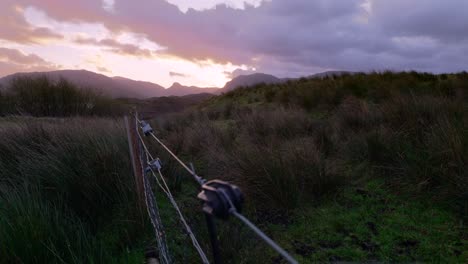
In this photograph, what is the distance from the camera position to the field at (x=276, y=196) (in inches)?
120

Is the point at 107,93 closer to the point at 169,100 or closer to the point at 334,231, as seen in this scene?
the point at 334,231

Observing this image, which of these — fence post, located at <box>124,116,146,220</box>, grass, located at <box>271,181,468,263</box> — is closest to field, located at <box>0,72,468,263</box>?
→ grass, located at <box>271,181,468,263</box>

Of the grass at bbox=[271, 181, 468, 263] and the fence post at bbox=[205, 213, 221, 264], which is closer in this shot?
the fence post at bbox=[205, 213, 221, 264]

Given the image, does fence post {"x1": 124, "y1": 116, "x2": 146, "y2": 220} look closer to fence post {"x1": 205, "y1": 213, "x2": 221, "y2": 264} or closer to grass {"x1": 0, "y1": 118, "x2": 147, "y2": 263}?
grass {"x1": 0, "y1": 118, "x2": 147, "y2": 263}

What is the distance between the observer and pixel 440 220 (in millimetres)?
3688

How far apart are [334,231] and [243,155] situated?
1477 mm

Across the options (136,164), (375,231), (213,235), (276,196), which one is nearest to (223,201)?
(213,235)

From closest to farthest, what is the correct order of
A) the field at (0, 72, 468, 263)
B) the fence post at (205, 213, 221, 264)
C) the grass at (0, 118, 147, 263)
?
1. the fence post at (205, 213, 221, 264)
2. the grass at (0, 118, 147, 263)
3. the field at (0, 72, 468, 263)

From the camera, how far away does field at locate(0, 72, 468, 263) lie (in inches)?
120

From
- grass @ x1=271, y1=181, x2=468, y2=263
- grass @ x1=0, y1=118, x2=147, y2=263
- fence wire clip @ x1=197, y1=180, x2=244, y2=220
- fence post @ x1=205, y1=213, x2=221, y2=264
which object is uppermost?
fence wire clip @ x1=197, y1=180, x2=244, y2=220

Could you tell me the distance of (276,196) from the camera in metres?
4.20

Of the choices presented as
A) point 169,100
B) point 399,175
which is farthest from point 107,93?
point 169,100

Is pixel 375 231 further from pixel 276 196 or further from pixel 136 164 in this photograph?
pixel 136 164

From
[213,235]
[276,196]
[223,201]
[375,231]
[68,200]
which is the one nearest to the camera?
[223,201]
